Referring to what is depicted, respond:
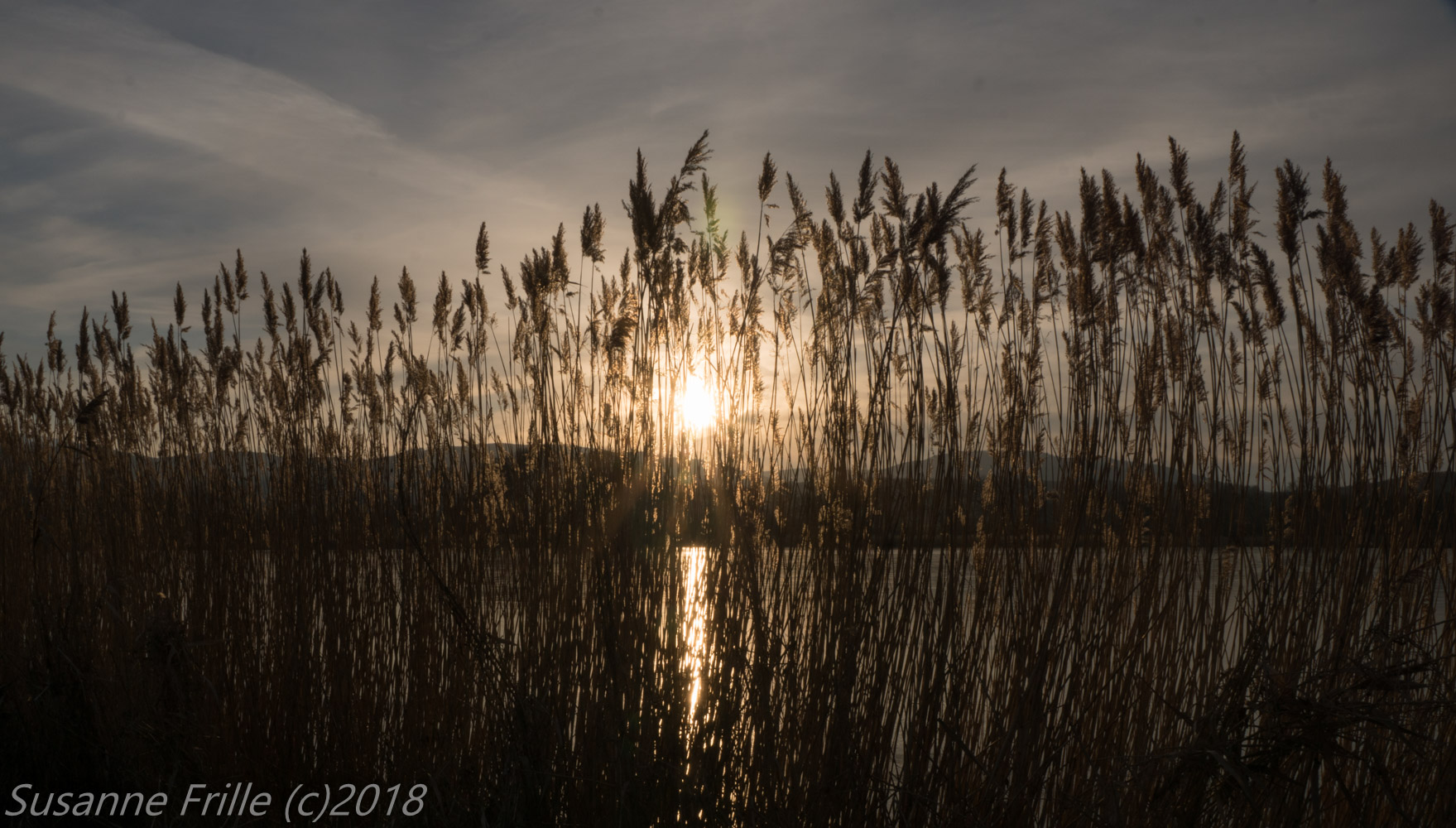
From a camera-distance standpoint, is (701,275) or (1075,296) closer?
(1075,296)

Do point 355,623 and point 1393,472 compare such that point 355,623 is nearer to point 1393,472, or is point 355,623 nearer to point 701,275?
point 701,275

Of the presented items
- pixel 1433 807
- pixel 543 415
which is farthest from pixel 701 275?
pixel 1433 807

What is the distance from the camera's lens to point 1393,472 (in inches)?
75.5

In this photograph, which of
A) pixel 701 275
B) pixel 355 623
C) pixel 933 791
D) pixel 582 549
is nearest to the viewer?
pixel 933 791

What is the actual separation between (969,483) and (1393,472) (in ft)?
3.16

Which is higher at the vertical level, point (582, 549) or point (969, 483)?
point (969, 483)

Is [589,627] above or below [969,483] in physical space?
below

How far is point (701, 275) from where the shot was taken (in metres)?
2.40

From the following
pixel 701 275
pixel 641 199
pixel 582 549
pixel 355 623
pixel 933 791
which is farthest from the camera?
pixel 355 623

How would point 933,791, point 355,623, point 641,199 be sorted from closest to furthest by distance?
point 933,791, point 641,199, point 355,623

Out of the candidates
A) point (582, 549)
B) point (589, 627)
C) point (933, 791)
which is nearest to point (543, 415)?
point (582, 549)

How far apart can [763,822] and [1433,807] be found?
1515mm

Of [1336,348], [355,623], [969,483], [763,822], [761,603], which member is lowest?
[763,822]

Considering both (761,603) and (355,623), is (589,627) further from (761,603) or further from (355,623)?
(355,623)
